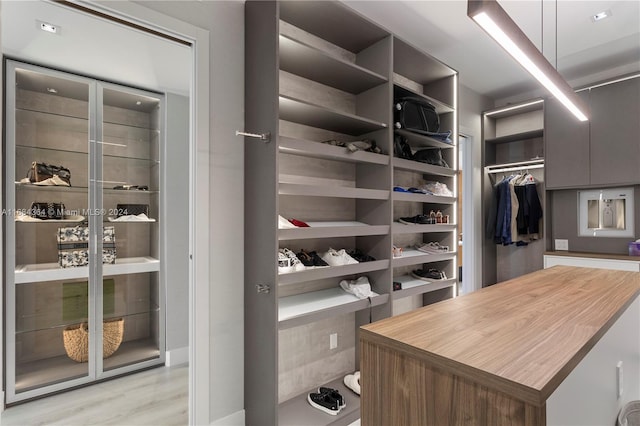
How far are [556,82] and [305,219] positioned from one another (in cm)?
161

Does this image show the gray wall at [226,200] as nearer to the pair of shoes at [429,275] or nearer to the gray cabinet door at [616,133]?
the pair of shoes at [429,275]

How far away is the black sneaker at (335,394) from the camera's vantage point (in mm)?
2039

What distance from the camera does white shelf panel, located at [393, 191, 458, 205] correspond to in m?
2.46

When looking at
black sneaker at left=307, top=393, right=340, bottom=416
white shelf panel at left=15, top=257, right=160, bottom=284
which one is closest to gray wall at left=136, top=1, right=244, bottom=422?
black sneaker at left=307, top=393, right=340, bottom=416

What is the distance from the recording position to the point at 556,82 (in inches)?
63.8

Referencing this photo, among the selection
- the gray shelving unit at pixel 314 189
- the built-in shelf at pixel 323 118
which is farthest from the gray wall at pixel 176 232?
the built-in shelf at pixel 323 118

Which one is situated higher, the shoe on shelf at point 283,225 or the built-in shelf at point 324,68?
the built-in shelf at point 324,68

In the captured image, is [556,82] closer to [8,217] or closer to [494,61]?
[494,61]

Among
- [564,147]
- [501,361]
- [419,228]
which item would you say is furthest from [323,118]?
[564,147]

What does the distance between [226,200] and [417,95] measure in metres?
Answer: 1.79

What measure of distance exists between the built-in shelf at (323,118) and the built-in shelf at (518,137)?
2351 millimetres

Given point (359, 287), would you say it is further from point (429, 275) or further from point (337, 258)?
point (429, 275)

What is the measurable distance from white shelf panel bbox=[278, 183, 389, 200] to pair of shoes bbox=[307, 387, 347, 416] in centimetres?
129

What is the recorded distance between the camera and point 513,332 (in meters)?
0.88
